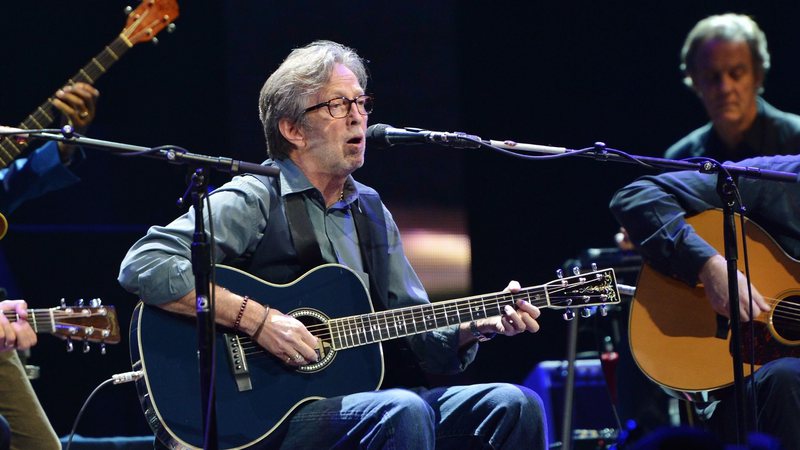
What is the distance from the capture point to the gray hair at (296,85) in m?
4.11

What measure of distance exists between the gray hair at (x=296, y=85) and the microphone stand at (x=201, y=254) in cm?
98

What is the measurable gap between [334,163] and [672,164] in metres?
1.27

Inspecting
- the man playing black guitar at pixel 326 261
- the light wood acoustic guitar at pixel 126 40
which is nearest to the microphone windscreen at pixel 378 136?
the man playing black guitar at pixel 326 261

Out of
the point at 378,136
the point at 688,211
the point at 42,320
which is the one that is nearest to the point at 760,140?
the point at 688,211

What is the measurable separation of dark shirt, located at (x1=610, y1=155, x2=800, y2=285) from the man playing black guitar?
0.91 meters

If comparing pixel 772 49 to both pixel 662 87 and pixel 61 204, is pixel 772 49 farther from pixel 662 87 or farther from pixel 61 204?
pixel 61 204

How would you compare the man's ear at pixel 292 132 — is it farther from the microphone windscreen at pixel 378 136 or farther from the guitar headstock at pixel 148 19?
the guitar headstock at pixel 148 19

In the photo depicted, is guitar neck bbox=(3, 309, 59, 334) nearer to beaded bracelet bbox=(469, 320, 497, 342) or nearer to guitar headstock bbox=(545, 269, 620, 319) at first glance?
beaded bracelet bbox=(469, 320, 497, 342)

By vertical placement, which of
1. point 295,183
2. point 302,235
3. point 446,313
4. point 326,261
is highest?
point 295,183

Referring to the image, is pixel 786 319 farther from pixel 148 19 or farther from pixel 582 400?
pixel 148 19

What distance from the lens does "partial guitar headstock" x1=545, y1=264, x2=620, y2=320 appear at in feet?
12.5

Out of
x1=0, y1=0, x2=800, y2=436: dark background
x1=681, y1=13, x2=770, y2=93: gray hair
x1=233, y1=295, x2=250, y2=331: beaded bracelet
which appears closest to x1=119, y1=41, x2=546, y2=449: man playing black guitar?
x1=233, y1=295, x2=250, y2=331: beaded bracelet

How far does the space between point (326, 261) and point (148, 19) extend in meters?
1.97

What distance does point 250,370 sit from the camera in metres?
3.62
